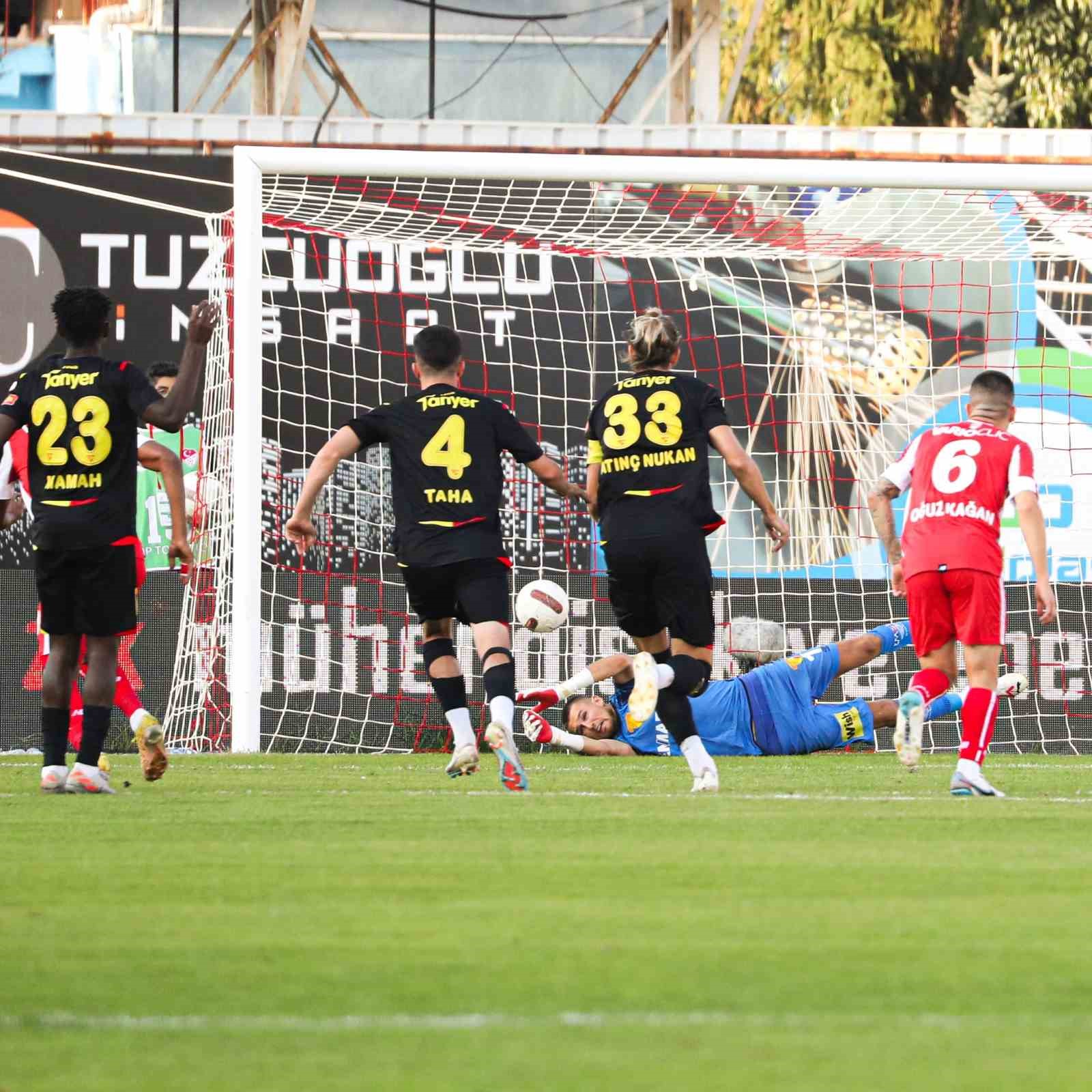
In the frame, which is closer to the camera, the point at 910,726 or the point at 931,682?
the point at 910,726

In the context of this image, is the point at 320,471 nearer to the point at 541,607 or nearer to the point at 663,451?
the point at 663,451

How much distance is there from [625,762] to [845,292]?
4.89 metres

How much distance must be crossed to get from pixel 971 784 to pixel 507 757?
177cm

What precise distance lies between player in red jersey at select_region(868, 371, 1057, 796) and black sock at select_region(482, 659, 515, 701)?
1529mm

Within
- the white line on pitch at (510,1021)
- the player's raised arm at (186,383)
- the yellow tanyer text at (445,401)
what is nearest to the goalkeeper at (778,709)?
the yellow tanyer text at (445,401)

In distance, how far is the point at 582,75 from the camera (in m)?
22.6

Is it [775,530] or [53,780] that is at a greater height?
[775,530]

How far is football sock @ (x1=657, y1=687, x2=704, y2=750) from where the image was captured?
7.80 m

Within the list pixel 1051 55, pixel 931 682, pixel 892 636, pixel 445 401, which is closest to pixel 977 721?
pixel 931 682

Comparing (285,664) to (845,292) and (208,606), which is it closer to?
(208,606)

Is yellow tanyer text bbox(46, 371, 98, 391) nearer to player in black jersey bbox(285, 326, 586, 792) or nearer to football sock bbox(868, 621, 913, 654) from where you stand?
player in black jersey bbox(285, 326, 586, 792)

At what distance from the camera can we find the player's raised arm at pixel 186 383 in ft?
24.9

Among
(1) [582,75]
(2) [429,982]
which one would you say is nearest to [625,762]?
(2) [429,982]

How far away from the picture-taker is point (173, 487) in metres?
8.30
